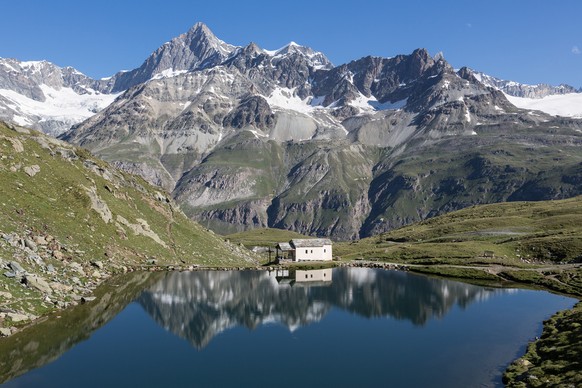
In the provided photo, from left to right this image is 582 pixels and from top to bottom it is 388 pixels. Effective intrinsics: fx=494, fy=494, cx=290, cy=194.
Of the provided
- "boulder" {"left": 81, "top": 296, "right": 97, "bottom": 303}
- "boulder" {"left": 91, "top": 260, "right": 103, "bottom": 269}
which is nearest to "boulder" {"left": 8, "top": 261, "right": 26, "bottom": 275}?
"boulder" {"left": 81, "top": 296, "right": 97, "bottom": 303}

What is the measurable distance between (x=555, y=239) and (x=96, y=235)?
126 metres

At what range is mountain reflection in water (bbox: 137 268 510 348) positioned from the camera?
7881cm

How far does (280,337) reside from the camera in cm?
7081

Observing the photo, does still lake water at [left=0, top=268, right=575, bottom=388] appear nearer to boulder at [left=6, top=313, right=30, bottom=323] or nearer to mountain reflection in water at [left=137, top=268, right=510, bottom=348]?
mountain reflection in water at [left=137, top=268, right=510, bottom=348]

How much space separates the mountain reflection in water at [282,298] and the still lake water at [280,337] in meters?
0.31

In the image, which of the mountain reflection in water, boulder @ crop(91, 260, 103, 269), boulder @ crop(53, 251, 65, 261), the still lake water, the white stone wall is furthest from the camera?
the white stone wall

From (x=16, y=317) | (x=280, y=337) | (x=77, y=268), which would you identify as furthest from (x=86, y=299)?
(x=280, y=337)

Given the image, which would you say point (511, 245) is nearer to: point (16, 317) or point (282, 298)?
point (282, 298)

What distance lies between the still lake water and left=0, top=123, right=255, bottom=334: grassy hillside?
21.0 feet

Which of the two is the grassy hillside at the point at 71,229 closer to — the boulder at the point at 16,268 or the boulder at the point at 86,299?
the boulder at the point at 16,268

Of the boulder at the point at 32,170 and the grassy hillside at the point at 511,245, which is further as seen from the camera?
the grassy hillside at the point at 511,245

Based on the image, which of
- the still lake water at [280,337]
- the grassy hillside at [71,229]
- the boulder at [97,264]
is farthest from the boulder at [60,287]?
the boulder at [97,264]

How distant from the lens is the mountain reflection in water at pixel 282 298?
259ft

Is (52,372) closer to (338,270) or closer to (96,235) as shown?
(96,235)
